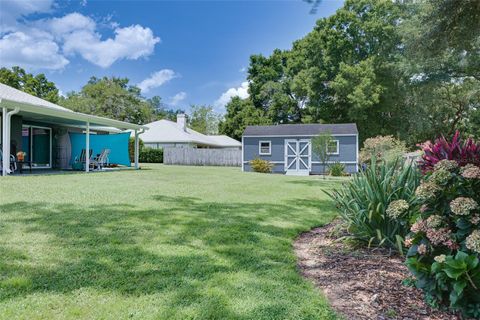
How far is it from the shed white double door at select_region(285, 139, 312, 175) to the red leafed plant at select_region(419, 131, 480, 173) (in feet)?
61.2

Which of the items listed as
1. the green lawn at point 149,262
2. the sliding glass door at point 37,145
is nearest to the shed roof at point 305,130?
the sliding glass door at point 37,145

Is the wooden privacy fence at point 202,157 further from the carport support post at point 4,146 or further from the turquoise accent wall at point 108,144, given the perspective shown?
the carport support post at point 4,146

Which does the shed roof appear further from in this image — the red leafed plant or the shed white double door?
the red leafed plant

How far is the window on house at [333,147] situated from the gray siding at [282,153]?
0.84 feet

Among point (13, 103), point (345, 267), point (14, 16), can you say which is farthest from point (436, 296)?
point (14, 16)

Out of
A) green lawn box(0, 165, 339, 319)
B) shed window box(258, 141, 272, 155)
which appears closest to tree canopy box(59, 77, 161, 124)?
shed window box(258, 141, 272, 155)

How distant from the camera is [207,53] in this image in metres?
28.1

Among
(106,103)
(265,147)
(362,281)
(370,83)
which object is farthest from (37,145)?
(106,103)

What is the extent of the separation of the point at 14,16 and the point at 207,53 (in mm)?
13907

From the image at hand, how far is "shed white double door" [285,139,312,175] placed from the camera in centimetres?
2181

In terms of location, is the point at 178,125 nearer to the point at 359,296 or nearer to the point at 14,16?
the point at 14,16

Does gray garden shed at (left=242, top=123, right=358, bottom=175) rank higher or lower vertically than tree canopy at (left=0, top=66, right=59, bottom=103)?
lower

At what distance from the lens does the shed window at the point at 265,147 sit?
22.6 m

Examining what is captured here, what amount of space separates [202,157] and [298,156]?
9401mm
